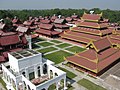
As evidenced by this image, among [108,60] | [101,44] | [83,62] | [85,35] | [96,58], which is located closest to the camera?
[96,58]

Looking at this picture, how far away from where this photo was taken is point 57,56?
123ft

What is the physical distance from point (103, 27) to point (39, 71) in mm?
25026

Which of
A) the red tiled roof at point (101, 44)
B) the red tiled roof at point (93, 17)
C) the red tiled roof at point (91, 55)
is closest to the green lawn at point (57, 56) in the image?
the red tiled roof at point (91, 55)

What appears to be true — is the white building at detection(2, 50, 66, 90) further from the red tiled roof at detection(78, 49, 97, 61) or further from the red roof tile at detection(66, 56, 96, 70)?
the red tiled roof at detection(78, 49, 97, 61)

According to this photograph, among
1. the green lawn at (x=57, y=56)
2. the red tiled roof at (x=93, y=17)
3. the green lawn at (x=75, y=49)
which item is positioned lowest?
the green lawn at (x=57, y=56)

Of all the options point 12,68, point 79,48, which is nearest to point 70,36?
point 79,48

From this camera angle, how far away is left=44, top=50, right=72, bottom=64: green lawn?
34.9 m

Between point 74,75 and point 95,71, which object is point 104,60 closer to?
point 95,71

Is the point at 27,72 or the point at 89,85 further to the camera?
the point at 27,72

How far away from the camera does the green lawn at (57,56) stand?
34.9 m

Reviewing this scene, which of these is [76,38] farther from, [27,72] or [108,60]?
[27,72]

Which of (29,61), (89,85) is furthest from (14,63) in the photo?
(89,85)

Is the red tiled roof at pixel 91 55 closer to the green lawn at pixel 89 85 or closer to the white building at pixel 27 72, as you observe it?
the green lawn at pixel 89 85

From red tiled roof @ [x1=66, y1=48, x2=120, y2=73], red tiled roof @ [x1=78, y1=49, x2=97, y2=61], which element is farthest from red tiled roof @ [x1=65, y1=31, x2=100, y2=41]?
red tiled roof @ [x1=78, y1=49, x2=97, y2=61]
